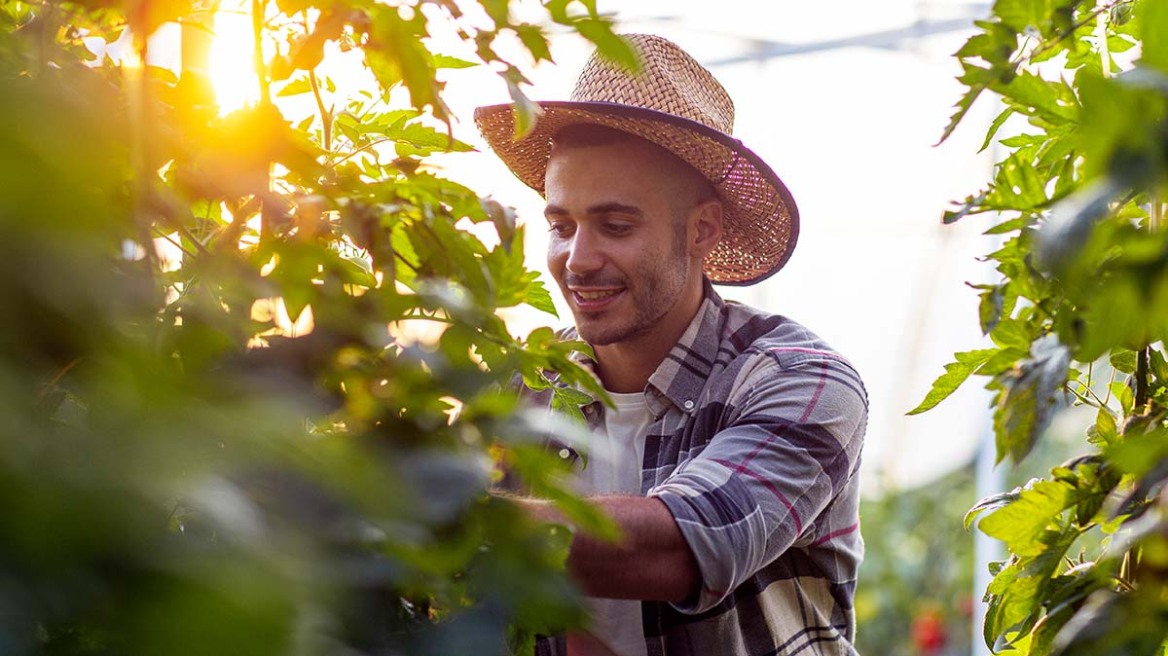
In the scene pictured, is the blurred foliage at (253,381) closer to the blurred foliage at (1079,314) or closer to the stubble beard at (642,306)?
the blurred foliage at (1079,314)

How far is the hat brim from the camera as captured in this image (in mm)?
2197

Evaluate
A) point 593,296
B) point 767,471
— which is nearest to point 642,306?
point 593,296

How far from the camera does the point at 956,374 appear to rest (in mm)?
932

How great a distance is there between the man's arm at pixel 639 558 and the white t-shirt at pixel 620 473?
1.54ft

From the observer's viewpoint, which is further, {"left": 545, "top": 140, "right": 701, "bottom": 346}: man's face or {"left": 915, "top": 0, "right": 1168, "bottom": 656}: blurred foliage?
{"left": 545, "top": 140, "right": 701, "bottom": 346}: man's face

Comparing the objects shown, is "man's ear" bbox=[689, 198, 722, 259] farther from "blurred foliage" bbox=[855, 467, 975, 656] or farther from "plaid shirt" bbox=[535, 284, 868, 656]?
"blurred foliage" bbox=[855, 467, 975, 656]

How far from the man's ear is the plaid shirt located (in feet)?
0.36

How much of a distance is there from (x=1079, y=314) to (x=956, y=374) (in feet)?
0.69

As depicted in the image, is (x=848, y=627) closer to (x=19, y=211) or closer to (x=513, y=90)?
(x=513, y=90)

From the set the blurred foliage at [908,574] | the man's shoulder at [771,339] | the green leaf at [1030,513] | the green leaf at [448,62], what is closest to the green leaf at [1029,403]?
the green leaf at [1030,513]

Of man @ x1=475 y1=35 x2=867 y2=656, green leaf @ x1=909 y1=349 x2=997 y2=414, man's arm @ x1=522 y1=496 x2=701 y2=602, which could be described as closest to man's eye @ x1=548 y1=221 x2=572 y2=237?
man @ x1=475 y1=35 x2=867 y2=656

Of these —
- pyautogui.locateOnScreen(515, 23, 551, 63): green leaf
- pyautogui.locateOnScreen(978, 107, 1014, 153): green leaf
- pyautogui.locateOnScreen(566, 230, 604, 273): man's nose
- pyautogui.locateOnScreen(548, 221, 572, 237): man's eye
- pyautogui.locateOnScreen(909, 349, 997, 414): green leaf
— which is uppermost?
pyautogui.locateOnScreen(548, 221, 572, 237): man's eye

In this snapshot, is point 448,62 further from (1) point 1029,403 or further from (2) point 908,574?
(2) point 908,574

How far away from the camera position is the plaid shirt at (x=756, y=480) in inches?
64.2
